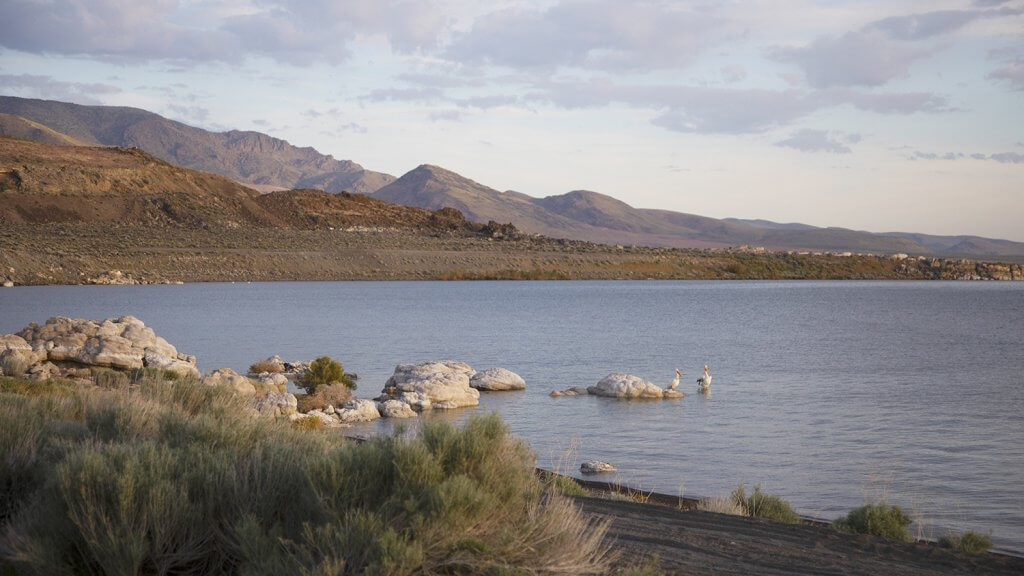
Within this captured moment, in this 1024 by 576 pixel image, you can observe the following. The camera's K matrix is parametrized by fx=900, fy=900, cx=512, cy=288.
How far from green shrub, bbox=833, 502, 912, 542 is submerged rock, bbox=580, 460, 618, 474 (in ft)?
14.6

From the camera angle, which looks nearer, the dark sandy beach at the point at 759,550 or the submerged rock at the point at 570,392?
the dark sandy beach at the point at 759,550

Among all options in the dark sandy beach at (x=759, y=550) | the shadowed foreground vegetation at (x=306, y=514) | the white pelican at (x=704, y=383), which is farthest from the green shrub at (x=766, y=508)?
the white pelican at (x=704, y=383)

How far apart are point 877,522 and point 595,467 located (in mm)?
5010

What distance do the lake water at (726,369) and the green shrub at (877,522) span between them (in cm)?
90

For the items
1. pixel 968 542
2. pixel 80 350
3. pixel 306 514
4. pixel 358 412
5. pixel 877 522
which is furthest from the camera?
pixel 80 350

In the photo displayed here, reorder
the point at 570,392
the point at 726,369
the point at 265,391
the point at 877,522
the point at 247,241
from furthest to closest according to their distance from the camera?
the point at 247,241 → the point at 726,369 → the point at 570,392 → the point at 265,391 → the point at 877,522

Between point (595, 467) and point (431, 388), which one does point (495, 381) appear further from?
point (595, 467)

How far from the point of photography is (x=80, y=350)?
770 inches

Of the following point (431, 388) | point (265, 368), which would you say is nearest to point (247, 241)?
point (265, 368)

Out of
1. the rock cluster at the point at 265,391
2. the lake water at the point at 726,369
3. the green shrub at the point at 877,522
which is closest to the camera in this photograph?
the green shrub at the point at 877,522

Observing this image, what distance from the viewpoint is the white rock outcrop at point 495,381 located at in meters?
22.3

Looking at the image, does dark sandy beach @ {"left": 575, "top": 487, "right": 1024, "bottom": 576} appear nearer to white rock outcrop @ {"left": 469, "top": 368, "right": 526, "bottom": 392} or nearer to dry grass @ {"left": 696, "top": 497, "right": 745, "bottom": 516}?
dry grass @ {"left": 696, "top": 497, "right": 745, "bottom": 516}

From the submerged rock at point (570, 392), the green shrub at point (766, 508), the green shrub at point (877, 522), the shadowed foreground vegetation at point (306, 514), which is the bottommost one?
the submerged rock at point (570, 392)

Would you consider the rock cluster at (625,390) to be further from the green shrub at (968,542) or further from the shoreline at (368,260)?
the shoreline at (368,260)
